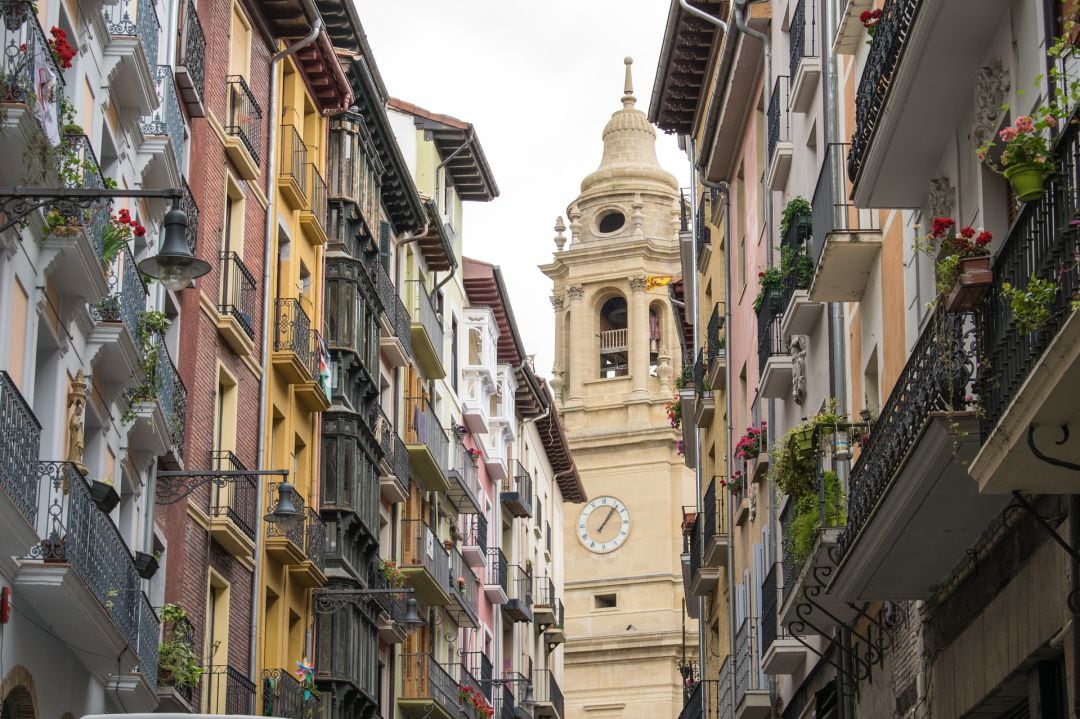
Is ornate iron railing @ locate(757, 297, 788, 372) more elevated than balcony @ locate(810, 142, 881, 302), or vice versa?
ornate iron railing @ locate(757, 297, 788, 372)

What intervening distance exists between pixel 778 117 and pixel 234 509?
922 cm

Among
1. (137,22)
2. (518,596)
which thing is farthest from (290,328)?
(518,596)

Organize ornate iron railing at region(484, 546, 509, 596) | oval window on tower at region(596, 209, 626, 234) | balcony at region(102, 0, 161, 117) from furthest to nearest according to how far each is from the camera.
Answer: oval window on tower at region(596, 209, 626, 234)
ornate iron railing at region(484, 546, 509, 596)
balcony at region(102, 0, 161, 117)

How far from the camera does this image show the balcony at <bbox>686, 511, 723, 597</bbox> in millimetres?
39844

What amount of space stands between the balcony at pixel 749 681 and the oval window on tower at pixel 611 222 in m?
57.5

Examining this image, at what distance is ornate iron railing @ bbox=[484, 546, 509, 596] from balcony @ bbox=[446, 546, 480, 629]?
282 centimetres

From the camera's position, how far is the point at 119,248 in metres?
22.1

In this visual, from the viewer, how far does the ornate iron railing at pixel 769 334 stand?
28545 millimetres

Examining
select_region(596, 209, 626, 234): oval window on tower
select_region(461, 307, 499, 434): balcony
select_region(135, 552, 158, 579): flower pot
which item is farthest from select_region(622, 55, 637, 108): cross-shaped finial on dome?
select_region(135, 552, 158, 579): flower pot

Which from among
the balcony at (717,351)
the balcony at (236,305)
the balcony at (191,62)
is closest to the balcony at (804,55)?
the balcony at (191,62)

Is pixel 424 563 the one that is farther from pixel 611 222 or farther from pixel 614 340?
pixel 611 222

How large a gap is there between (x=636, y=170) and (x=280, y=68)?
5571 cm

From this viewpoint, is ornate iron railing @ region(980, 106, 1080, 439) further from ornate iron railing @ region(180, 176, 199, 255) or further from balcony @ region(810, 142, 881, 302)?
ornate iron railing @ region(180, 176, 199, 255)

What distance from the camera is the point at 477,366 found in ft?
179
